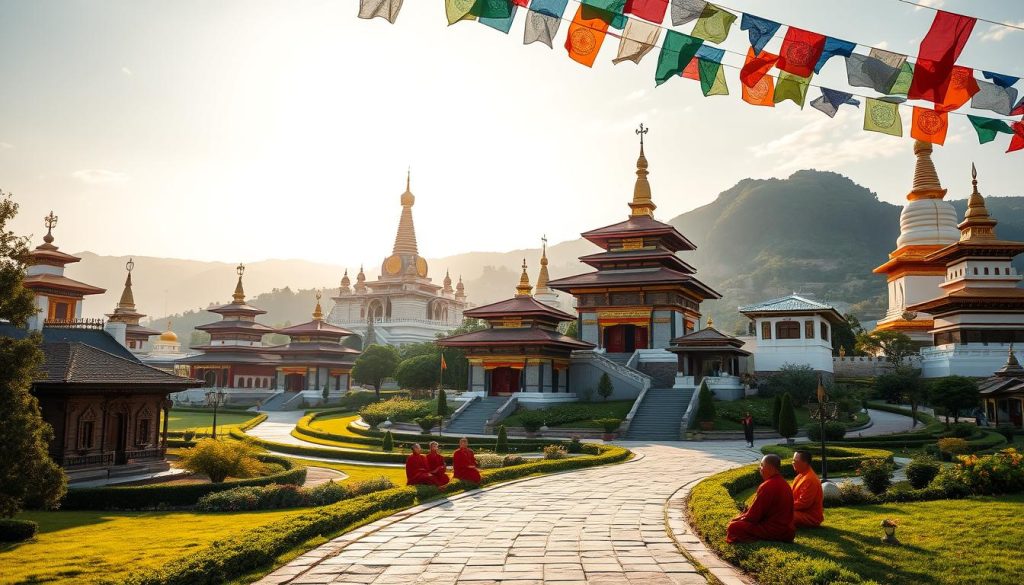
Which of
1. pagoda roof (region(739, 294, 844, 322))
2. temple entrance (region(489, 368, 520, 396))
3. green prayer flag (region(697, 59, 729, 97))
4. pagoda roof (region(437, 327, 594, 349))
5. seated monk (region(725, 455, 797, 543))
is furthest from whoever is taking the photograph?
temple entrance (region(489, 368, 520, 396))

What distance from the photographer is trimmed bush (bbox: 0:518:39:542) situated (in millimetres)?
14320

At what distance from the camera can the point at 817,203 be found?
605 ft

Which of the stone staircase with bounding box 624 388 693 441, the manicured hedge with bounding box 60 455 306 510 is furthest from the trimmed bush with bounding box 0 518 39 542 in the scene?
the stone staircase with bounding box 624 388 693 441

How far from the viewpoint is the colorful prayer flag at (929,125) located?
13.4 metres

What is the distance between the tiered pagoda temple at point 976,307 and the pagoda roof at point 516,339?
21.9 meters

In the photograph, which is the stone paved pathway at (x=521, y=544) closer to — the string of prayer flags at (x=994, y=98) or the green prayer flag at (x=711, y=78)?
the green prayer flag at (x=711, y=78)

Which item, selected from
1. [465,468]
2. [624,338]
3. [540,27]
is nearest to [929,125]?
[540,27]

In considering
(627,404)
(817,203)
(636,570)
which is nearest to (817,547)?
(636,570)

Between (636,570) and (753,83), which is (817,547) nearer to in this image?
(636,570)

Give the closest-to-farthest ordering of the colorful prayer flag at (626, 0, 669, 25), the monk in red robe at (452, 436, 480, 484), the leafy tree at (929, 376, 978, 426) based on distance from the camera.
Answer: the colorful prayer flag at (626, 0, 669, 25) → the monk in red robe at (452, 436, 480, 484) → the leafy tree at (929, 376, 978, 426)

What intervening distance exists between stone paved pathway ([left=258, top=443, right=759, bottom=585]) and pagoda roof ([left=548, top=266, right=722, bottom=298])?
97.3 ft

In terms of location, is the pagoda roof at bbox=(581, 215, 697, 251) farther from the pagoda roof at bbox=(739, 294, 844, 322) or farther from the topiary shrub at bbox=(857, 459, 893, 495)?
the topiary shrub at bbox=(857, 459, 893, 495)

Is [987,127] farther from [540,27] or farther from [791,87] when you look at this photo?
[540,27]

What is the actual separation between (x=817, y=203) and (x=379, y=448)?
575 ft
